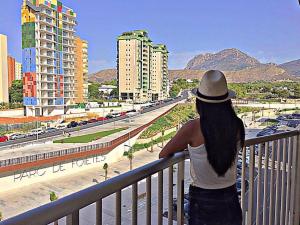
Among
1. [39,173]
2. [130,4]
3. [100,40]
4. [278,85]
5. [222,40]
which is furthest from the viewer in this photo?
[39,173]

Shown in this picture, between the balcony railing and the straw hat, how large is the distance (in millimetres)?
178

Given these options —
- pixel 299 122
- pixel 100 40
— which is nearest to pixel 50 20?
pixel 100 40

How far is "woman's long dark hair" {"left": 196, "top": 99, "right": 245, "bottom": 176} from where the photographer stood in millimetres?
926

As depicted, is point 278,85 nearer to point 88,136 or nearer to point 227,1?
point 227,1

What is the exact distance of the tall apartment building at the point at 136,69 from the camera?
6.12 m

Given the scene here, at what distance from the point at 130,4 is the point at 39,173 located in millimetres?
6246

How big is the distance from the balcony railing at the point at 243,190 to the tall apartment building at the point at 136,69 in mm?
3846

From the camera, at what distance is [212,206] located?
3.25ft

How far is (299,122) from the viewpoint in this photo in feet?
6.34

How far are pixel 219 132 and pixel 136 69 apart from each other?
5.89 meters

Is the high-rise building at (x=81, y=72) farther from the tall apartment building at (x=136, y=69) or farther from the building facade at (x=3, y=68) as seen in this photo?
the tall apartment building at (x=136, y=69)

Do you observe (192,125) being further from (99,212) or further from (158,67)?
(158,67)

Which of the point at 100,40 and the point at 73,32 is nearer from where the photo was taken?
the point at 100,40

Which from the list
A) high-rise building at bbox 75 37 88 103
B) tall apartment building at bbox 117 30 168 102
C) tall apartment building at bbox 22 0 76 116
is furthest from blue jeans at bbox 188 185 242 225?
high-rise building at bbox 75 37 88 103
